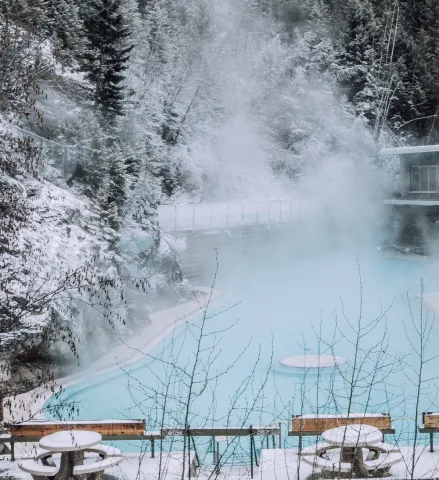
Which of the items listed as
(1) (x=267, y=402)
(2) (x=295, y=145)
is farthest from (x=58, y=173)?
(2) (x=295, y=145)

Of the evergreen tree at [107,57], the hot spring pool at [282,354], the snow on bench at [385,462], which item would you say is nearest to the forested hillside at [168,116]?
the evergreen tree at [107,57]

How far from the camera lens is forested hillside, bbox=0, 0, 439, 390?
12.1 meters

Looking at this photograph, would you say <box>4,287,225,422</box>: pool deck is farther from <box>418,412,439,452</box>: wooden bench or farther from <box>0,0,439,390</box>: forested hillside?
<box>418,412,439,452</box>: wooden bench

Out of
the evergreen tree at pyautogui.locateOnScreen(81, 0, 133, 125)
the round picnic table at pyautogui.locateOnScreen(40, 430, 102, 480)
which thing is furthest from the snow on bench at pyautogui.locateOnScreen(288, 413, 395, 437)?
the evergreen tree at pyautogui.locateOnScreen(81, 0, 133, 125)

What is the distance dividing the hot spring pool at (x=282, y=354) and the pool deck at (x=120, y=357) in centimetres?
20

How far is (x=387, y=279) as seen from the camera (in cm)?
2109

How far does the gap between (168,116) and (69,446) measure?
24981 mm

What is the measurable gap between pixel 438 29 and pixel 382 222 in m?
14.7

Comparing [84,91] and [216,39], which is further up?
[216,39]

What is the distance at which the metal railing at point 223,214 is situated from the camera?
21.0m

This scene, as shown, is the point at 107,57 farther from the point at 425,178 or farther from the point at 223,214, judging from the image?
the point at 425,178

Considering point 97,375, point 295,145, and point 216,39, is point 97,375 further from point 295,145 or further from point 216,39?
point 216,39

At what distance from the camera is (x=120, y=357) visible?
11594 millimetres

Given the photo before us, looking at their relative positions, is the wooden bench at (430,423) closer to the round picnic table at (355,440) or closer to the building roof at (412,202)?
the round picnic table at (355,440)
